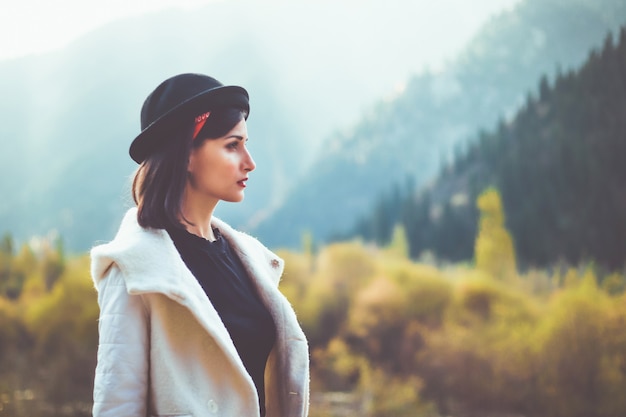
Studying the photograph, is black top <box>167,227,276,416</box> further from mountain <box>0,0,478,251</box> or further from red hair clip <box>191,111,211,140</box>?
mountain <box>0,0,478,251</box>

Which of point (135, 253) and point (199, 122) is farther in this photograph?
point (199, 122)

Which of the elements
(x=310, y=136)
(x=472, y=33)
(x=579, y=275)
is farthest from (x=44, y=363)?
(x=310, y=136)

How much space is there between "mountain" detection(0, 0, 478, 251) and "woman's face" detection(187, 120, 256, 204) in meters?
36.0

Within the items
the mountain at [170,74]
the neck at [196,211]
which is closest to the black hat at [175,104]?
the neck at [196,211]

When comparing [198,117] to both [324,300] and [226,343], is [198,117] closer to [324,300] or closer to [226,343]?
[226,343]

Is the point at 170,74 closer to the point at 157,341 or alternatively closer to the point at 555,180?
the point at 555,180

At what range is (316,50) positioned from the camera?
5847cm

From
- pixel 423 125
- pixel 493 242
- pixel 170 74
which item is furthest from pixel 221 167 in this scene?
pixel 170 74

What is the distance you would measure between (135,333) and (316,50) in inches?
2315

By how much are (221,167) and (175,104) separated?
0.15 m

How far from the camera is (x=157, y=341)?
1.19 m

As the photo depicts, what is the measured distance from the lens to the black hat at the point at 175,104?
51.4 inches

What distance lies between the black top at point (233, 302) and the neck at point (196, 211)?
2cm

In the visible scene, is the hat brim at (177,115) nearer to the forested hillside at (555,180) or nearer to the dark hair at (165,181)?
the dark hair at (165,181)
